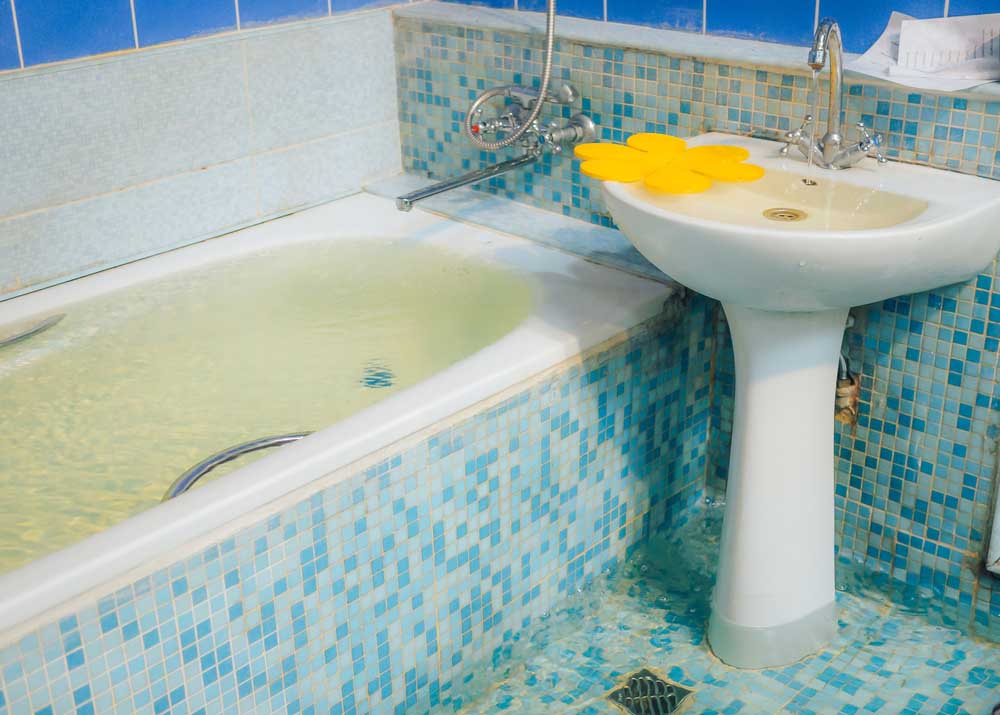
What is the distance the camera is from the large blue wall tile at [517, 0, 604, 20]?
2.39 metres

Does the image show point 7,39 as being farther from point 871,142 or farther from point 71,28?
point 871,142

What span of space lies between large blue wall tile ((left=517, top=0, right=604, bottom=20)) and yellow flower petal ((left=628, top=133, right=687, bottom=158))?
482 mm

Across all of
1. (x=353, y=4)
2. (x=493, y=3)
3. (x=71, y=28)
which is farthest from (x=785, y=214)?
(x=71, y=28)

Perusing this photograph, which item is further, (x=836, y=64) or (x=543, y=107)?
(x=543, y=107)

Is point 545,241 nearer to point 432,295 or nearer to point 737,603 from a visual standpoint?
point 432,295

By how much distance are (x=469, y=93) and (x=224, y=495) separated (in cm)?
130

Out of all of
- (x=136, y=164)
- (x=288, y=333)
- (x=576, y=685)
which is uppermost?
(x=136, y=164)

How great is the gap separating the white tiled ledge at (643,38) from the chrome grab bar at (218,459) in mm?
965

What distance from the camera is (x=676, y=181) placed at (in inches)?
72.7

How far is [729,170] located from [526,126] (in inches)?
22.5

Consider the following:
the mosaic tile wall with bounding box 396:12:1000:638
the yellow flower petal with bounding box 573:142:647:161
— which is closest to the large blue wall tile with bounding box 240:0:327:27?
the mosaic tile wall with bounding box 396:12:1000:638

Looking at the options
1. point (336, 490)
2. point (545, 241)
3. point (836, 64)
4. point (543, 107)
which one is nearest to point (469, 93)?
point (543, 107)

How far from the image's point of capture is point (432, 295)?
2.33m

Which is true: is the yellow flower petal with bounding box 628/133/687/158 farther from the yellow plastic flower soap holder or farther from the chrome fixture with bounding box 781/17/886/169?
→ the chrome fixture with bounding box 781/17/886/169
